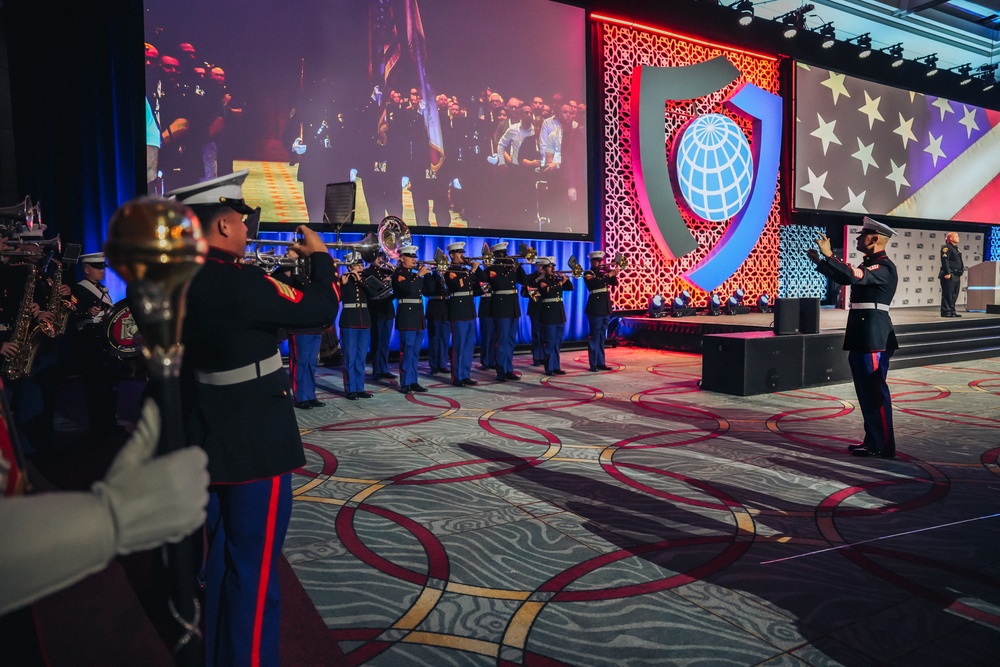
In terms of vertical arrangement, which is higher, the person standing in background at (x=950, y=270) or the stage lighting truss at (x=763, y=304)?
the person standing in background at (x=950, y=270)

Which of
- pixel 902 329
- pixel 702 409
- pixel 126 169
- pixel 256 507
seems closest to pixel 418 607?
pixel 256 507

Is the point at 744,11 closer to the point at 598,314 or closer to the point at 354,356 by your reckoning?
the point at 598,314

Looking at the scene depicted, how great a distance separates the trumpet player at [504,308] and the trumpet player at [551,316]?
0.33m

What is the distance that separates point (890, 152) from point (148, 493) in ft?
56.8

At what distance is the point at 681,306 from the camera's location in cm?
1180

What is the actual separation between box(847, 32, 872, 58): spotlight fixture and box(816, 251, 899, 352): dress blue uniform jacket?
12226 millimetres

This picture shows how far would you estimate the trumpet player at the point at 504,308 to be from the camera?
7.68 metres

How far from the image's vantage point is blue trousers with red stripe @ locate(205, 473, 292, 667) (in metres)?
1.67

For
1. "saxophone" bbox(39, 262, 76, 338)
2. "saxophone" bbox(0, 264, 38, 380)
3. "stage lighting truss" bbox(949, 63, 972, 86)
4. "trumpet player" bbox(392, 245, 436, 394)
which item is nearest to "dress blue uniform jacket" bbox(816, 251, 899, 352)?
"trumpet player" bbox(392, 245, 436, 394)

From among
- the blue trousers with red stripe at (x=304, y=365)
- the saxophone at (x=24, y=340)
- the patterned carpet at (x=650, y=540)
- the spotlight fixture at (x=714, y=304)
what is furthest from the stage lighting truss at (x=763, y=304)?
the saxophone at (x=24, y=340)

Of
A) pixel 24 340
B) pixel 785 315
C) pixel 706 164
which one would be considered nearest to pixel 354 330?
pixel 24 340

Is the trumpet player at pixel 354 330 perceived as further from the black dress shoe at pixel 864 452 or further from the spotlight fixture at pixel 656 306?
the spotlight fixture at pixel 656 306

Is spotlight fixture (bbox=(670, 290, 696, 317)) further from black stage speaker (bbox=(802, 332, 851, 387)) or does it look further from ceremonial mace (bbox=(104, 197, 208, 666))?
ceremonial mace (bbox=(104, 197, 208, 666))

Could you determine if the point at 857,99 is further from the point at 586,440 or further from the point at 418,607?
the point at 418,607
